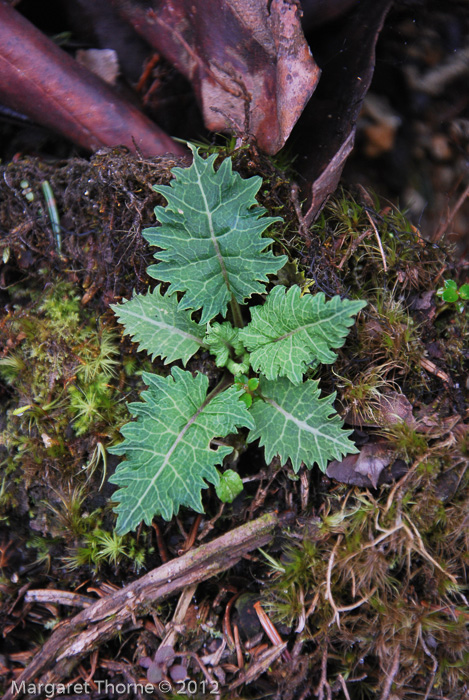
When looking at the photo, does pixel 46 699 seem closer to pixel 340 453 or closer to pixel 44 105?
pixel 340 453

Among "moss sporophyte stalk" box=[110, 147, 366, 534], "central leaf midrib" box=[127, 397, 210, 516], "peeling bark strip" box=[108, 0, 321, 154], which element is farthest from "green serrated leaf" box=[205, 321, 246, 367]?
"peeling bark strip" box=[108, 0, 321, 154]

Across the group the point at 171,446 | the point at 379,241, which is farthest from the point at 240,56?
the point at 171,446

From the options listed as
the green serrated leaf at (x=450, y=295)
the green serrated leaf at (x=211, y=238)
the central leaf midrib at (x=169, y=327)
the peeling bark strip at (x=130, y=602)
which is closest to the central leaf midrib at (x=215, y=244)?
the green serrated leaf at (x=211, y=238)

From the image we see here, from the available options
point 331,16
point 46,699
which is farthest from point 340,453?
point 331,16

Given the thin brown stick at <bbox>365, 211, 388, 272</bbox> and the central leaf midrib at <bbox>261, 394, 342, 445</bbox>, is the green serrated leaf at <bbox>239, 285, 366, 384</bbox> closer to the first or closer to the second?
the central leaf midrib at <bbox>261, 394, 342, 445</bbox>

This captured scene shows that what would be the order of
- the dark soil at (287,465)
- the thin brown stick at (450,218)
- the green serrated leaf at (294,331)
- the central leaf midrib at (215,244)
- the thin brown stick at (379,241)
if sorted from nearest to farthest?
the green serrated leaf at (294,331) → the dark soil at (287,465) → the central leaf midrib at (215,244) → the thin brown stick at (379,241) → the thin brown stick at (450,218)

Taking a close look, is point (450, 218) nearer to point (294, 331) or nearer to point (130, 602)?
point (294, 331)

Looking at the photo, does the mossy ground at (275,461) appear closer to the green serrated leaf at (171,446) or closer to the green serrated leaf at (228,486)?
the green serrated leaf at (228,486)

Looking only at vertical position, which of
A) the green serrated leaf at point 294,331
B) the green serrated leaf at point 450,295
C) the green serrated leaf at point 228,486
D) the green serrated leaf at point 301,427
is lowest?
the green serrated leaf at point 228,486
